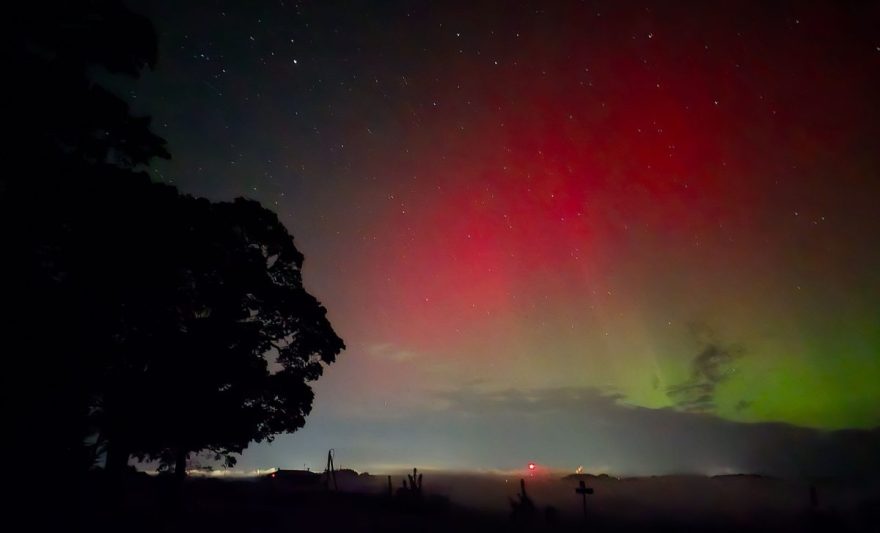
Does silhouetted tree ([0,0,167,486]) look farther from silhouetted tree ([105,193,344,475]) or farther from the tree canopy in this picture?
silhouetted tree ([105,193,344,475])

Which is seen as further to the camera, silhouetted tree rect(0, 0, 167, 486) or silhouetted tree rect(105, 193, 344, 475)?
silhouetted tree rect(105, 193, 344, 475)

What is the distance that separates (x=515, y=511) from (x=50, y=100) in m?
37.3

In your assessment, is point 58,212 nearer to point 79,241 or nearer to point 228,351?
point 79,241

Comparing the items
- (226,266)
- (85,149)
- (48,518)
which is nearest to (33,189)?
(85,149)

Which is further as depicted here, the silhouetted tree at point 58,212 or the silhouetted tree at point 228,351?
the silhouetted tree at point 228,351

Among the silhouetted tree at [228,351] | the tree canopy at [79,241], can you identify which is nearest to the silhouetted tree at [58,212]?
the tree canopy at [79,241]

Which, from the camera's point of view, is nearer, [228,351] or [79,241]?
[79,241]

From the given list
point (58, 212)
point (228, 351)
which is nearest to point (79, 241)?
point (58, 212)

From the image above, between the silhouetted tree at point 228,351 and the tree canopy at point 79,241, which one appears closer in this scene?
the tree canopy at point 79,241

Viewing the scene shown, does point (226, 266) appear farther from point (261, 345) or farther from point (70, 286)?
point (70, 286)

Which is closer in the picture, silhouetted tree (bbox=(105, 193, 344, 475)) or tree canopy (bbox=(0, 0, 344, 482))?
tree canopy (bbox=(0, 0, 344, 482))

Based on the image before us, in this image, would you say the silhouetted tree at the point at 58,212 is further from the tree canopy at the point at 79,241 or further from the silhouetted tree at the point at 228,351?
the silhouetted tree at the point at 228,351

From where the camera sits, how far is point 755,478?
140 metres

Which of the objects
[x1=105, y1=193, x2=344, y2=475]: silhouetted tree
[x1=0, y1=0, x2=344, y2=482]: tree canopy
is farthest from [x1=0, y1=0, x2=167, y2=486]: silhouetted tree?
[x1=105, y1=193, x2=344, y2=475]: silhouetted tree
